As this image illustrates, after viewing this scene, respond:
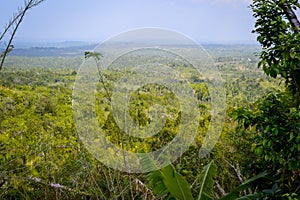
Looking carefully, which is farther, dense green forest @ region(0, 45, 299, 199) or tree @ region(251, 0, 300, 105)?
dense green forest @ region(0, 45, 299, 199)

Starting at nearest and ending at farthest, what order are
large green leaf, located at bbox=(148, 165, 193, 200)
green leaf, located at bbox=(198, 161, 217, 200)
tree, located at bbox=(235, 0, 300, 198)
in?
tree, located at bbox=(235, 0, 300, 198) → large green leaf, located at bbox=(148, 165, 193, 200) → green leaf, located at bbox=(198, 161, 217, 200)

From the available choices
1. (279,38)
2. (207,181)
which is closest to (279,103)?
(279,38)

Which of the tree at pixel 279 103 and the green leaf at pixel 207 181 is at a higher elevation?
the tree at pixel 279 103

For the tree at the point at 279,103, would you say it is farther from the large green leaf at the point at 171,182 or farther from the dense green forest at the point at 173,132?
the large green leaf at the point at 171,182

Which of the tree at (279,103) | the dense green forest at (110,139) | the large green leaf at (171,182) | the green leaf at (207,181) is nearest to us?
the tree at (279,103)

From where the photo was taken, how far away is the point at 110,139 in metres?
3.90

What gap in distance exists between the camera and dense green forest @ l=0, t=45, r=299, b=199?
2.65 metres

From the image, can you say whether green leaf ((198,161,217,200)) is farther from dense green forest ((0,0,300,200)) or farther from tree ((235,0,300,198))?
tree ((235,0,300,198))

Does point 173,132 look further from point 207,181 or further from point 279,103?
point 279,103

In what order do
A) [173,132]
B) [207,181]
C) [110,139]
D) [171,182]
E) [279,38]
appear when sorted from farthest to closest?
[173,132], [110,139], [207,181], [171,182], [279,38]

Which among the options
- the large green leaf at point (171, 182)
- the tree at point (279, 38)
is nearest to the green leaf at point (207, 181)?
the large green leaf at point (171, 182)

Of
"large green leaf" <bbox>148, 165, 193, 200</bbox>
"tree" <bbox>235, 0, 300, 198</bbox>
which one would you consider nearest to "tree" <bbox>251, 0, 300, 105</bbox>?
"tree" <bbox>235, 0, 300, 198</bbox>

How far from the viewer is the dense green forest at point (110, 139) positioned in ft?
8.70

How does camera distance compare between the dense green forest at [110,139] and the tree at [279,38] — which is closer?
the tree at [279,38]
